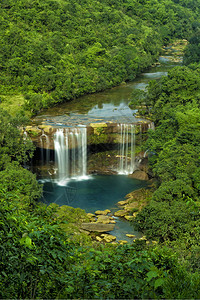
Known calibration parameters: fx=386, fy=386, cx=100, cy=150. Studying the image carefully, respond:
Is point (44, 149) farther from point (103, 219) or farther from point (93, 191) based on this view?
point (103, 219)

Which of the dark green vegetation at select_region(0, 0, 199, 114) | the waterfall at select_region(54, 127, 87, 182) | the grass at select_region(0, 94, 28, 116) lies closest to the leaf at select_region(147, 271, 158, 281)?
the waterfall at select_region(54, 127, 87, 182)

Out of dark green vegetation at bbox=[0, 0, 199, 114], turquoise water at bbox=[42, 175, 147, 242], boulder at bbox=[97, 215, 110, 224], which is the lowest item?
boulder at bbox=[97, 215, 110, 224]

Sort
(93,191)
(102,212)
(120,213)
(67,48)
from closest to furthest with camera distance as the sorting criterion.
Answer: (120,213), (102,212), (93,191), (67,48)

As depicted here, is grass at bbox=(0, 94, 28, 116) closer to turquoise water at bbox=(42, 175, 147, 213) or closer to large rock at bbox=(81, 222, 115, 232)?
turquoise water at bbox=(42, 175, 147, 213)

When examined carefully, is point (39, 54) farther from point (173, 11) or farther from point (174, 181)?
point (173, 11)

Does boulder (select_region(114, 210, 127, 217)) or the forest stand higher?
the forest

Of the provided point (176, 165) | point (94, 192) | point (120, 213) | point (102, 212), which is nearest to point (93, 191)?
point (94, 192)
